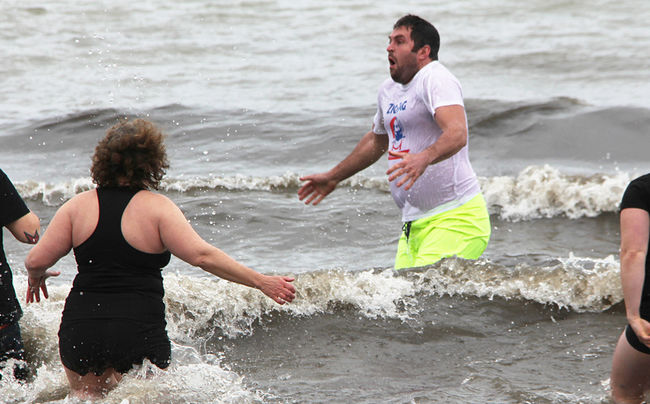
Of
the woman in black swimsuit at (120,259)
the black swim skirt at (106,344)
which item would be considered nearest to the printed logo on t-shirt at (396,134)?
the woman in black swimsuit at (120,259)

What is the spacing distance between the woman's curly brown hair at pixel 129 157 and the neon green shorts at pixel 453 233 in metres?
2.25

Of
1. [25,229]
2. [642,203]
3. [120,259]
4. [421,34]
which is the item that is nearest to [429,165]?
[421,34]

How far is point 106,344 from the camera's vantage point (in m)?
3.86

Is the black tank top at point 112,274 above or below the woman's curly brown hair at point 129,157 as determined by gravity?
below

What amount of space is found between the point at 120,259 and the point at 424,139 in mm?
2453

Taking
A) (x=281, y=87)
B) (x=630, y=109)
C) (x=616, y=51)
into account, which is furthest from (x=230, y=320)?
(x=616, y=51)

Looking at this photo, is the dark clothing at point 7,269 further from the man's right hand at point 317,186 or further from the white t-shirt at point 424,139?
the white t-shirt at point 424,139

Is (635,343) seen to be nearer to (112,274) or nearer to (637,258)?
(637,258)

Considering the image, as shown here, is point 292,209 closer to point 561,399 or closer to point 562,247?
point 562,247

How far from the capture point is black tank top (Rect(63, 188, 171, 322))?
382 cm

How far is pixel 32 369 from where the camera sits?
5156 mm

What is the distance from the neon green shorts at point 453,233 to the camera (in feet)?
18.5

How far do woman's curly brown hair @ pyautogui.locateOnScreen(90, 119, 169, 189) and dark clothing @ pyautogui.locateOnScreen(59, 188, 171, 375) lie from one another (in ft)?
0.18

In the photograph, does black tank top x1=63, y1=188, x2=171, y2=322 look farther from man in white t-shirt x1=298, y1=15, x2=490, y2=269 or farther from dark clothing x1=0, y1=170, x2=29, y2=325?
man in white t-shirt x1=298, y1=15, x2=490, y2=269
